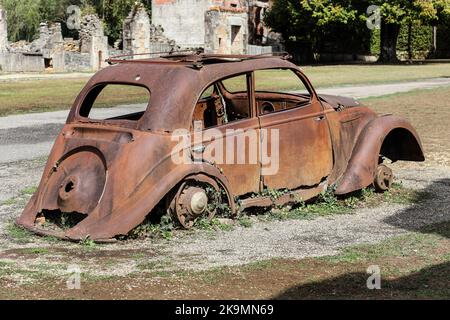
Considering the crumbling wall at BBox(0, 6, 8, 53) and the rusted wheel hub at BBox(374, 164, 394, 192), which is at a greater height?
the crumbling wall at BBox(0, 6, 8, 53)

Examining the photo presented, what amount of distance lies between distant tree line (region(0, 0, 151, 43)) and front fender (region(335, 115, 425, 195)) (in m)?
50.6

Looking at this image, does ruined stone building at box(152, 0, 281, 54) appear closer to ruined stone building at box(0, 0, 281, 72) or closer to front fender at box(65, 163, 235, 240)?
ruined stone building at box(0, 0, 281, 72)

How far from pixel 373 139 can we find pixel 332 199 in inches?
32.8

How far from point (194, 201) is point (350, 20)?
4316cm

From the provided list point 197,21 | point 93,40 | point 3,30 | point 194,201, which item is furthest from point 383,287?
point 197,21

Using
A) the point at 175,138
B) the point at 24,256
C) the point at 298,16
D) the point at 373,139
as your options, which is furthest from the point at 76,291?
the point at 298,16

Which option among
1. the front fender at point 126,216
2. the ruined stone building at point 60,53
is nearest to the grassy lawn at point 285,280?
the front fender at point 126,216

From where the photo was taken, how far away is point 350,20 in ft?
159

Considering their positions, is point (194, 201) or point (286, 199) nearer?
point (194, 201)

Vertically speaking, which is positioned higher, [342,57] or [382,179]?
[342,57]

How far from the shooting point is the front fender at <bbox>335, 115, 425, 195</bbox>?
27.0 feet

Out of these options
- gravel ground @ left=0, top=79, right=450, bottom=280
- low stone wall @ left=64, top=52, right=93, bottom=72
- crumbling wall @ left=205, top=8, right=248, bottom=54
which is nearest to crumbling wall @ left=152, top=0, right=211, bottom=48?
crumbling wall @ left=205, top=8, right=248, bottom=54

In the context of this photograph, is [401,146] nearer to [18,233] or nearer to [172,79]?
[172,79]

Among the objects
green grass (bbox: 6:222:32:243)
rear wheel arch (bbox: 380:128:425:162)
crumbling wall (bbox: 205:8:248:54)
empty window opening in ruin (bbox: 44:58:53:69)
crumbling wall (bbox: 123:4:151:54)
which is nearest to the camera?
green grass (bbox: 6:222:32:243)
